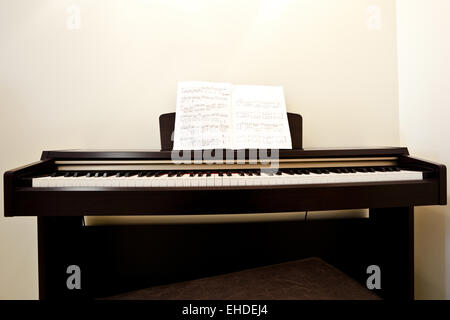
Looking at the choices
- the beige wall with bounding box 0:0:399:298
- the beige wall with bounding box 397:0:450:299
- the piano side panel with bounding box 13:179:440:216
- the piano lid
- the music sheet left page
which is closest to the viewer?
the piano side panel with bounding box 13:179:440:216

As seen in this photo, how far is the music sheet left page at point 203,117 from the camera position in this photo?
137 cm

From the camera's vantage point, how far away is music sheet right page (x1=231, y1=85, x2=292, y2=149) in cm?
140

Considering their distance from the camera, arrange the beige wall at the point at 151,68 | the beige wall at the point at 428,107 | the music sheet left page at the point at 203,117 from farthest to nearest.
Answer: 1. the beige wall at the point at 151,68
2. the beige wall at the point at 428,107
3. the music sheet left page at the point at 203,117

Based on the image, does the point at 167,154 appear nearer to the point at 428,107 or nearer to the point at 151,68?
the point at 151,68

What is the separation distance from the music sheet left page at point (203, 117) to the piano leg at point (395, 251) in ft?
3.23

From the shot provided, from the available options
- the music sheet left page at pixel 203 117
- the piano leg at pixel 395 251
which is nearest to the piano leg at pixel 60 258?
the music sheet left page at pixel 203 117

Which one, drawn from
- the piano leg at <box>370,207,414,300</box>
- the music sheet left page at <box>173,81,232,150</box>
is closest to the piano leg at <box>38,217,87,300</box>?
the music sheet left page at <box>173,81,232,150</box>

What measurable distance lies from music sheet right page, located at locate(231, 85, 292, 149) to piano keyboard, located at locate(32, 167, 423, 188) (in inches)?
9.8

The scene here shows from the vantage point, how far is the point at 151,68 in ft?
5.82

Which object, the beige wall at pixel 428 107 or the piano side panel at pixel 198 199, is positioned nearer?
the piano side panel at pixel 198 199

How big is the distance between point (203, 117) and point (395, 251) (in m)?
1.25

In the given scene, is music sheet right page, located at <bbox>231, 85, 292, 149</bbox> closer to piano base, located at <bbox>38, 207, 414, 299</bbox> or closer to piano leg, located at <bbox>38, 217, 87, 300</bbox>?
piano base, located at <bbox>38, 207, 414, 299</bbox>

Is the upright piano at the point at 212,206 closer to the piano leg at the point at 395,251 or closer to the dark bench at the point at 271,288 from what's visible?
the piano leg at the point at 395,251
